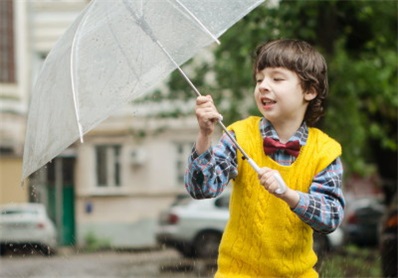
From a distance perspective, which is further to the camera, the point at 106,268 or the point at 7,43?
the point at 7,43

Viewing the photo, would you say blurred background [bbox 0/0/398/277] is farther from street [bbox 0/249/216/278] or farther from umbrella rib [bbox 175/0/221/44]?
umbrella rib [bbox 175/0/221/44]

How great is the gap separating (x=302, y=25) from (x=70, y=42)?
6.74m

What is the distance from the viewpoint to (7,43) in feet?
88.1

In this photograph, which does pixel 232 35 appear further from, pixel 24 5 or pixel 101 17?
pixel 24 5

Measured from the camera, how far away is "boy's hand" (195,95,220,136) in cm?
313

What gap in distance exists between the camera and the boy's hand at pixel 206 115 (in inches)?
123

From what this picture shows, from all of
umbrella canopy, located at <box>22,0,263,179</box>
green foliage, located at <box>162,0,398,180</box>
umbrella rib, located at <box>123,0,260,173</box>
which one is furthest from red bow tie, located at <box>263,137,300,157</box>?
green foliage, located at <box>162,0,398,180</box>

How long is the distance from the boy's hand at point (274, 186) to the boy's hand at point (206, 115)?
0.24 meters

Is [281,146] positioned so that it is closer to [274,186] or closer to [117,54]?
[274,186]

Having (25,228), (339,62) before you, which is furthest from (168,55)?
(25,228)

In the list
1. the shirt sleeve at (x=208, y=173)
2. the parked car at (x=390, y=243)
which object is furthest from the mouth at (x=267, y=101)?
the parked car at (x=390, y=243)

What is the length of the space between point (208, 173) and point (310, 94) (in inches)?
21.7

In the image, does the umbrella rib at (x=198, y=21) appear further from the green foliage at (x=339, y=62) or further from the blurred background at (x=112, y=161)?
the blurred background at (x=112, y=161)

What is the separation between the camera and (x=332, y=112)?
1327cm
